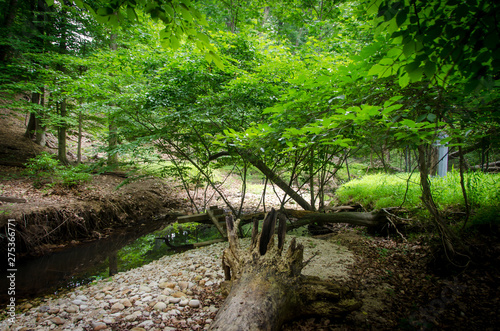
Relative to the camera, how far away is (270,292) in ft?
5.79

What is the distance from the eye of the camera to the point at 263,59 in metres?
4.41

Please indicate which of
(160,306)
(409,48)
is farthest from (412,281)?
(160,306)

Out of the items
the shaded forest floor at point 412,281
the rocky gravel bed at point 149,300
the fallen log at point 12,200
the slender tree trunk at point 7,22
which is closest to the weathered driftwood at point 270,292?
the shaded forest floor at point 412,281

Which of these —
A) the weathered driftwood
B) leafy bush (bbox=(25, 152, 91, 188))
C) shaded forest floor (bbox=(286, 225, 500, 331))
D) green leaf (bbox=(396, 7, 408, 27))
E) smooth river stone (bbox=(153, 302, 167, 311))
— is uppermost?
green leaf (bbox=(396, 7, 408, 27))

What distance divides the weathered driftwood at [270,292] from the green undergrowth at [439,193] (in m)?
1.33

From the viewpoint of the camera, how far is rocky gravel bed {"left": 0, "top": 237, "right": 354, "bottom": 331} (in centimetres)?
222

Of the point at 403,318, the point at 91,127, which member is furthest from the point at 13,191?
the point at 403,318

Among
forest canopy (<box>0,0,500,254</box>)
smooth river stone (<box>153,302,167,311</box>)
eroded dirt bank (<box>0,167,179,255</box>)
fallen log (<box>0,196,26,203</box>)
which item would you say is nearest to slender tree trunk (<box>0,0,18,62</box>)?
forest canopy (<box>0,0,500,254</box>)

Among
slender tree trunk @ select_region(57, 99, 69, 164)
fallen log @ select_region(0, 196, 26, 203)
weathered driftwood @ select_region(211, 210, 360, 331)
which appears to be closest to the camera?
weathered driftwood @ select_region(211, 210, 360, 331)

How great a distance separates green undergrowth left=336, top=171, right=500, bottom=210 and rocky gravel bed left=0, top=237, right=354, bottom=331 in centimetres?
157

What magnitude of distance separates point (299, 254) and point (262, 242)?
41 cm

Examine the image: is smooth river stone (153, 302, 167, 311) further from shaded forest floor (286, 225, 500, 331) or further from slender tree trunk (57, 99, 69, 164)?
slender tree trunk (57, 99, 69, 164)

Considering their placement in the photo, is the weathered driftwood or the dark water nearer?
the weathered driftwood

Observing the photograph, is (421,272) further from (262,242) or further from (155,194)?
(155,194)
